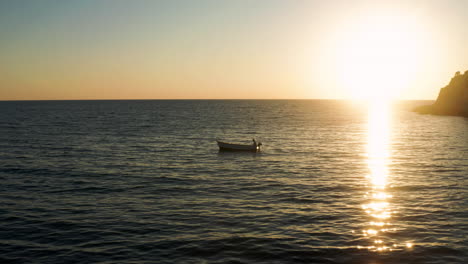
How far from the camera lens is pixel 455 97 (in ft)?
433

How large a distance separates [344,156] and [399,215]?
2703cm

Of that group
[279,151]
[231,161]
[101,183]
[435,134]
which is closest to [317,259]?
[101,183]

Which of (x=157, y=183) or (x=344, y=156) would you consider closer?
(x=157, y=183)

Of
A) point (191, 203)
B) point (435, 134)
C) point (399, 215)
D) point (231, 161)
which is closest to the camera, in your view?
point (399, 215)

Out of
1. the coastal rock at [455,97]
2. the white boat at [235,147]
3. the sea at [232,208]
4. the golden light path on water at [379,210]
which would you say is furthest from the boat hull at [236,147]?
the coastal rock at [455,97]

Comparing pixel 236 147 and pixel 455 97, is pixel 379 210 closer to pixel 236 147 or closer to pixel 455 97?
pixel 236 147

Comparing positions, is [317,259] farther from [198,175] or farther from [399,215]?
[198,175]

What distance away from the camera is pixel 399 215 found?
25125 millimetres

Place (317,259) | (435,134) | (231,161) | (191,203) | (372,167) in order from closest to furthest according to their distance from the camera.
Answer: (317,259), (191,203), (372,167), (231,161), (435,134)

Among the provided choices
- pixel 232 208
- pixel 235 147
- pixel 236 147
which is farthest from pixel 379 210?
pixel 235 147

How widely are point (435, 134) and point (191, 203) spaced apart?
6488 cm

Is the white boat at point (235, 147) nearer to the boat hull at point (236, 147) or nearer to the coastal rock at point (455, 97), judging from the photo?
the boat hull at point (236, 147)

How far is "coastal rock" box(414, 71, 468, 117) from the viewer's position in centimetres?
12588

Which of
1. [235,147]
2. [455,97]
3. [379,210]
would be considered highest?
[455,97]
